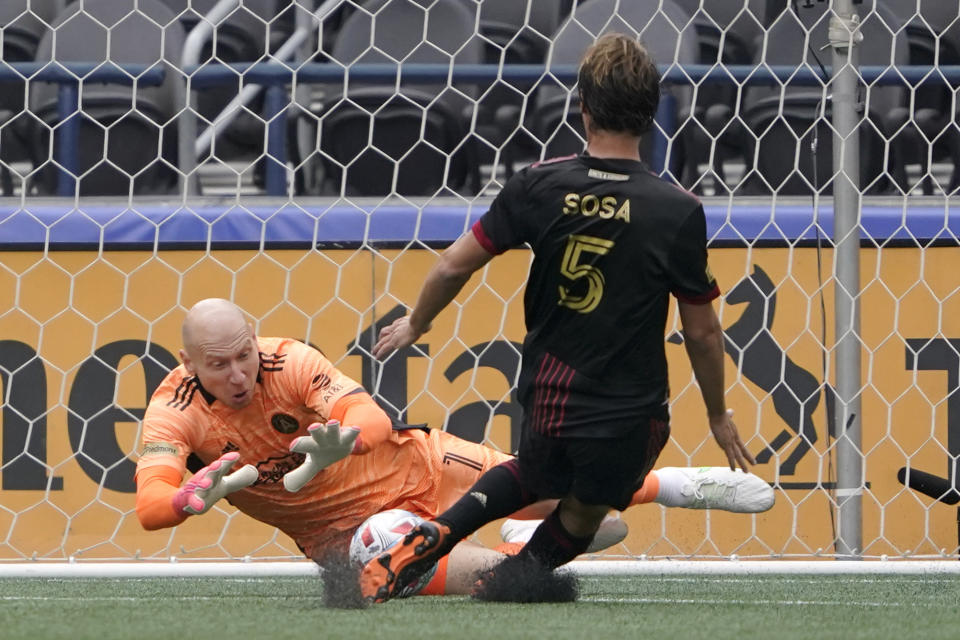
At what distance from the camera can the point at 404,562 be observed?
2889 mm

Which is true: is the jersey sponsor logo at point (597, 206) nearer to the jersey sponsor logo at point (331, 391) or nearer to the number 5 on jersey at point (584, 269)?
the number 5 on jersey at point (584, 269)

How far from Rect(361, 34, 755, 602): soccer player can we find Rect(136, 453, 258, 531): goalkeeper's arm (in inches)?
12.3

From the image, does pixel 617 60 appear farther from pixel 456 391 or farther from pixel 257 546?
pixel 257 546

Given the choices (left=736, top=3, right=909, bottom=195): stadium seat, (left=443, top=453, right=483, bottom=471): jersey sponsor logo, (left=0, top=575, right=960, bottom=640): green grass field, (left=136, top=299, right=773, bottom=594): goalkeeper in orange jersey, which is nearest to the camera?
(left=0, top=575, right=960, bottom=640): green grass field

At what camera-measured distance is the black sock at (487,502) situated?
2.99 m

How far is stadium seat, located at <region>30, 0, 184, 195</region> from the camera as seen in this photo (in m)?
5.53

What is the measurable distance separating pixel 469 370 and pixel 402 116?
1.40 m

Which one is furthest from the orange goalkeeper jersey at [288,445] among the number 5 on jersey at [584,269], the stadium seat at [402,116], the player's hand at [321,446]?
the stadium seat at [402,116]

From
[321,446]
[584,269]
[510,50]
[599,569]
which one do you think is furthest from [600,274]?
[510,50]

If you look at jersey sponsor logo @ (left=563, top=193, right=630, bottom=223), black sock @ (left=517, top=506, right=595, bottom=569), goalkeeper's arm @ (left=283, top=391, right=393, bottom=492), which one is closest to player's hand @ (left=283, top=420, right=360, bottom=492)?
goalkeeper's arm @ (left=283, top=391, right=393, bottom=492)

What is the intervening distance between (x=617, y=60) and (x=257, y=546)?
2218mm

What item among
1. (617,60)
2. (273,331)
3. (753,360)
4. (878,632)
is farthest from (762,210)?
(878,632)

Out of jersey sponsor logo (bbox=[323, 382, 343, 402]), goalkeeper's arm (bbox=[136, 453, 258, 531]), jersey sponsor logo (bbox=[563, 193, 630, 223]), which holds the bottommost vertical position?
goalkeeper's arm (bbox=[136, 453, 258, 531])

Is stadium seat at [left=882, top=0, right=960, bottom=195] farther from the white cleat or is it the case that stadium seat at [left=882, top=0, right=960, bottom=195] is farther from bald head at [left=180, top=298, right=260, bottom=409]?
bald head at [left=180, top=298, right=260, bottom=409]
